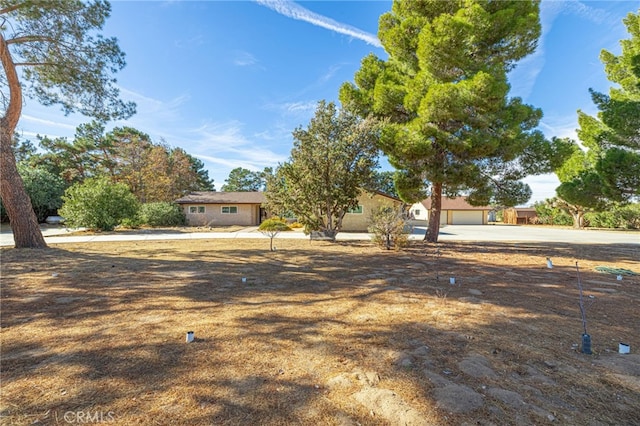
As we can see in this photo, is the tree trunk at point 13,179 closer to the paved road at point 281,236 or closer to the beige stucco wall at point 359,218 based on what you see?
the paved road at point 281,236

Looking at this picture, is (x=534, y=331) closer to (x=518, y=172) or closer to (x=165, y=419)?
(x=165, y=419)

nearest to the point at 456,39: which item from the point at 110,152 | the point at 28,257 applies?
the point at 28,257

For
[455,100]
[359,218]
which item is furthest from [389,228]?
[359,218]

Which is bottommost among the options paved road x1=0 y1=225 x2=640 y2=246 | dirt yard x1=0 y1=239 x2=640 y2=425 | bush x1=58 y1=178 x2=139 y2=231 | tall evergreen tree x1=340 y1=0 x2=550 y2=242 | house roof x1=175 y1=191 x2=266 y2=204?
dirt yard x1=0 y1=239 x2=640 y2=425

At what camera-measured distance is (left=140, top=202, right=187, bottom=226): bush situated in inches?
805

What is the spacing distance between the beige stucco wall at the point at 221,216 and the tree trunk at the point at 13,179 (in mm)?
14879

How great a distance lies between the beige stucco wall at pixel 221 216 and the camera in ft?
77.6

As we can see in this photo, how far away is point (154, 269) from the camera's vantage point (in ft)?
19.7

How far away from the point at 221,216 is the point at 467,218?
2788 centimetres

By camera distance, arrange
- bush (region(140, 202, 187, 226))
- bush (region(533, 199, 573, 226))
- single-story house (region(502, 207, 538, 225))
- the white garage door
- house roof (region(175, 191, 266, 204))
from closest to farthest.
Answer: bush (region(140, 202, 187, 226)) < house roof (region(175, 191, 266, 204)) < bush (region(533, 199, 573, 226)) < the white garage door < single-story house (region(502, 207, 538, 225))

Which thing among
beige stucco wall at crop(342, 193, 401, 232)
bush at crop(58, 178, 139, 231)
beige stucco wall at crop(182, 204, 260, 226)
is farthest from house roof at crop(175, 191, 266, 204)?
beige stucco wall at crop(342, 193, 401, 232)

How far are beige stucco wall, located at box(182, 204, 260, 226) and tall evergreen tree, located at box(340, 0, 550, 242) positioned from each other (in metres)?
16.0

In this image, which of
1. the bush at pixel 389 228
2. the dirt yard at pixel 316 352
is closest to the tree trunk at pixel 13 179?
the dirt yard at pixel 316 352

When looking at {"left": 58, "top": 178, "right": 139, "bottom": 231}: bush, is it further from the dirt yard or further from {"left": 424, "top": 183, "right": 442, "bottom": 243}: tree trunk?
{"left": 424, "top": 183, "right": 442, "bottom": 243}: tree trunk
